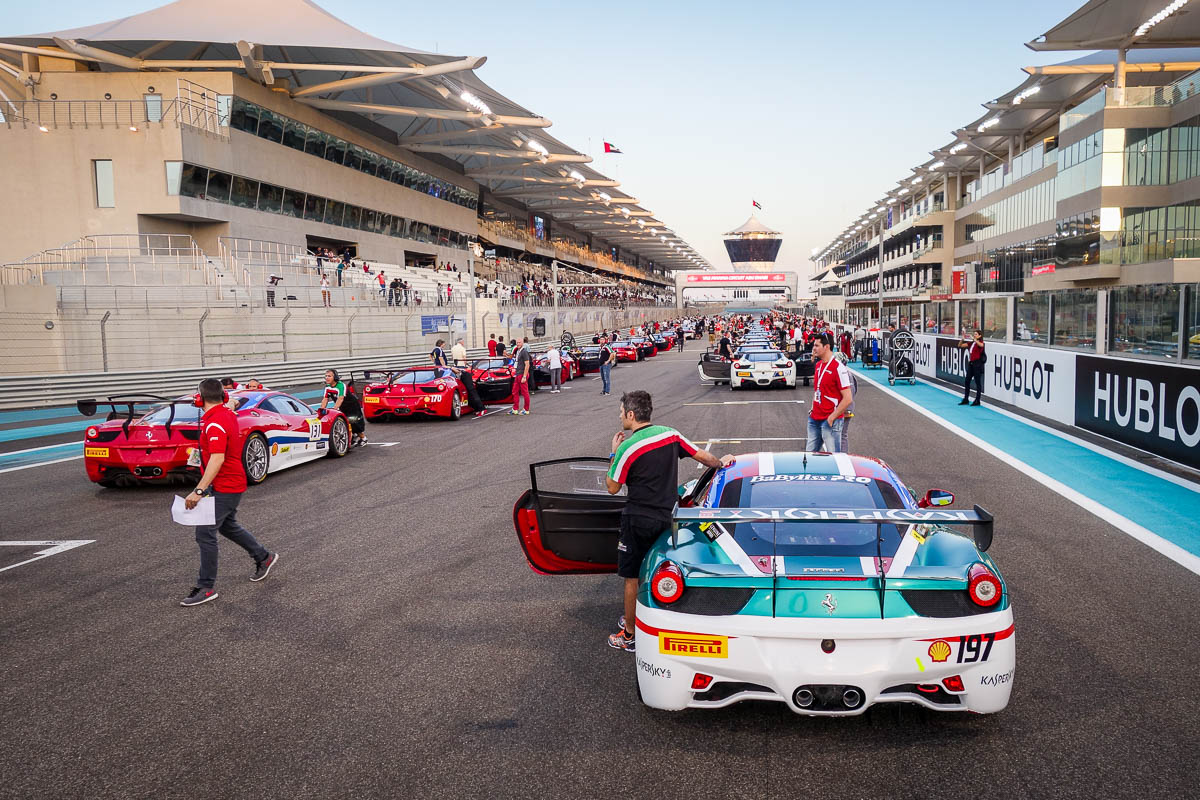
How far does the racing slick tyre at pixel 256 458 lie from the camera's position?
10.6 metres

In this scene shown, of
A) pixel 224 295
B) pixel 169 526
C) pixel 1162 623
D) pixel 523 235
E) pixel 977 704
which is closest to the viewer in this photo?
pixel 977 704

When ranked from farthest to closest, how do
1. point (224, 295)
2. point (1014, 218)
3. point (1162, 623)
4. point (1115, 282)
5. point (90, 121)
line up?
point (1014, 218) → point (1115, 282) → point (90, 121) → point (224, 295) → point (1162, 623)

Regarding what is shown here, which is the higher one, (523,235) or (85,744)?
(523,235)

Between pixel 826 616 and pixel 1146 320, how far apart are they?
12.6 meters

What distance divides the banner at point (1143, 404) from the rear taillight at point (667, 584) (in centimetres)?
920

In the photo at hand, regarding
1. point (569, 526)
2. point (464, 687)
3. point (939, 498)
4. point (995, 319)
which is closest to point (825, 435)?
point (939, 498)

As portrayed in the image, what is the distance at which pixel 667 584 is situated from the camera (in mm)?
3830

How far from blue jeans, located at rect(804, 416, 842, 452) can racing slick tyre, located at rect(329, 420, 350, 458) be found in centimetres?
738

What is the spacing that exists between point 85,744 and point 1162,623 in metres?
6.23

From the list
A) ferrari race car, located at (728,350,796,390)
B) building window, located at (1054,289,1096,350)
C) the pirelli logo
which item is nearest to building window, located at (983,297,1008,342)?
building window, located at (1054,289,1096,350)

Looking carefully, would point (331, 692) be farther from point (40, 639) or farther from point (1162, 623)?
point (1162, 623)

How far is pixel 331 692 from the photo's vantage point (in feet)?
14.7

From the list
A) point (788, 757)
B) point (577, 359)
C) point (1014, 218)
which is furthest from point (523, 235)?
point (788, 757)

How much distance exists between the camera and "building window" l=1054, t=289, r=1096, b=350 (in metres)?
15.6
